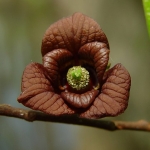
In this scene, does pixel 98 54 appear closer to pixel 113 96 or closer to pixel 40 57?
pixel 113 96

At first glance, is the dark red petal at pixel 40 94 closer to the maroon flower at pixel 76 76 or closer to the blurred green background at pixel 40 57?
the maroon flower at pixel 76 76

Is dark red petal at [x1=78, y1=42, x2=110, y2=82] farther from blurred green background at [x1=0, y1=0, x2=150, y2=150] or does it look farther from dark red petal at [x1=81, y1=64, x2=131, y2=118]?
blurred green background at [x1=0, y1=0, x2=150, y2=150]

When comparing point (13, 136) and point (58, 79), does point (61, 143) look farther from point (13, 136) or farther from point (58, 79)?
point (58, 79)

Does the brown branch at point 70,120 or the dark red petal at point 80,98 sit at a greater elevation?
the dark red petal at point 80,98

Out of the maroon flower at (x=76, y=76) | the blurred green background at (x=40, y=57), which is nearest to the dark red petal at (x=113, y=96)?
the maroon flower at (x=76, y=76)

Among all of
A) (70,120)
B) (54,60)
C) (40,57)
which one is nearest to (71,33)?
(54,60)

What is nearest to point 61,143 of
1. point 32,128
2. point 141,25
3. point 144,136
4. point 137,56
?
point 32,128

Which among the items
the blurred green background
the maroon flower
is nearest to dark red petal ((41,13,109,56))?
the maroon flower
